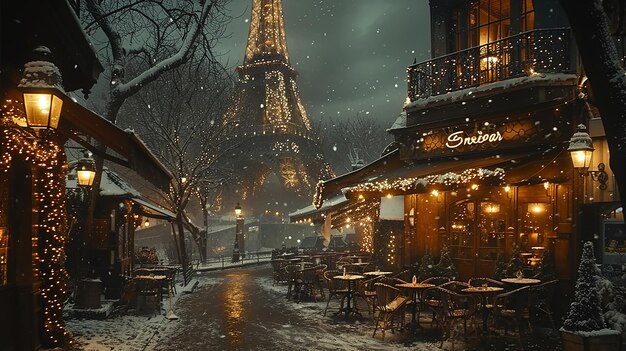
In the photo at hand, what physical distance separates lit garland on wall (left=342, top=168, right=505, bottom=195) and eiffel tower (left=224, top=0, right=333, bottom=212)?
35.7 metres

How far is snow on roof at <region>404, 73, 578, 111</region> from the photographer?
41.5ft

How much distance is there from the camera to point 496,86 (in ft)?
45.4

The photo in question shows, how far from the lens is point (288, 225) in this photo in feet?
185

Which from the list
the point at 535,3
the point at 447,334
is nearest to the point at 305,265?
the point at 447,334

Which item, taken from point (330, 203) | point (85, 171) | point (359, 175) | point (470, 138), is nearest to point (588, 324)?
point (470, 138)

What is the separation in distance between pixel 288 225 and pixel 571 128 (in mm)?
45192

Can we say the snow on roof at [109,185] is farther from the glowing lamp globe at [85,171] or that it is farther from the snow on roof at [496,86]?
the snow on roof at [496,86]

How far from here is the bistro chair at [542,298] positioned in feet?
37.8

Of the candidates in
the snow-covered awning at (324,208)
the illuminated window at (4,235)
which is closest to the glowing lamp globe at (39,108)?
the illuminated window at (4,235)

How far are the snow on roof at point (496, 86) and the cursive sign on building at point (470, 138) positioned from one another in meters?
1.01

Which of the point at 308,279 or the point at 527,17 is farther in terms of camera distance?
the point at 308,279

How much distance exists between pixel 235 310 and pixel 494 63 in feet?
33.0

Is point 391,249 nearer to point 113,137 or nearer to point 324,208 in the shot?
point 324,208

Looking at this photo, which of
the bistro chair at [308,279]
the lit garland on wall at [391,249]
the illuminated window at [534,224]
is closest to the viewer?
the illuminated window at [534,224]
